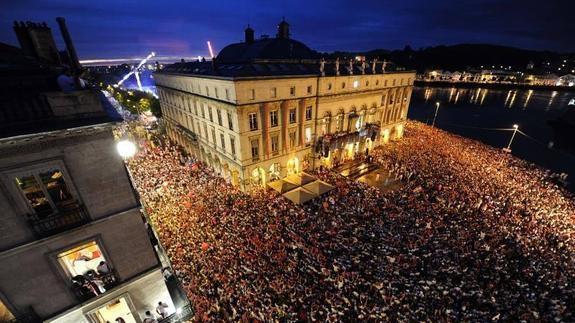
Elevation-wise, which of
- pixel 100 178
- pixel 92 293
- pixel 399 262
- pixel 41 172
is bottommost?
pixel 399 262

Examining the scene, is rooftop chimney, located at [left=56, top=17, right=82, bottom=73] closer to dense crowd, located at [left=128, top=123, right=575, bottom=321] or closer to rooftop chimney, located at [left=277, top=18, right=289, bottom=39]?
dense crowd, located at [left=128, top=123, right=575, bottom=321]

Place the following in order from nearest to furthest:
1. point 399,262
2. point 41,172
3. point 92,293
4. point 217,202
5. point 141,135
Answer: point 41,172
point 92,293
point 399,262
point 217,202
point 141,135

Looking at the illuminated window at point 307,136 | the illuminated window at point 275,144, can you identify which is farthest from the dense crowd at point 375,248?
the illuminated window at point 307,136

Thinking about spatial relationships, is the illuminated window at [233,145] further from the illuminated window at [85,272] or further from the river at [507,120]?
the river at [507,120]

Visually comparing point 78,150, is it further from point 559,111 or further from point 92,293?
point 559,111

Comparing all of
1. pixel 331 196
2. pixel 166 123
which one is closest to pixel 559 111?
pixel 331 196

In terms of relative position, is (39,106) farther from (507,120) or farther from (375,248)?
(507,120)

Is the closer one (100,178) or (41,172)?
(41,172)

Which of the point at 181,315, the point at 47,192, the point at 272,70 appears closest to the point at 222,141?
the point at 272,70

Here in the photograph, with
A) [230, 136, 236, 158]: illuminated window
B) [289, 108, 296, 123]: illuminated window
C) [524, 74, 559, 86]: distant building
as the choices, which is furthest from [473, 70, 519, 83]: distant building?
[230, 136, 236, 158]: illuminated window
